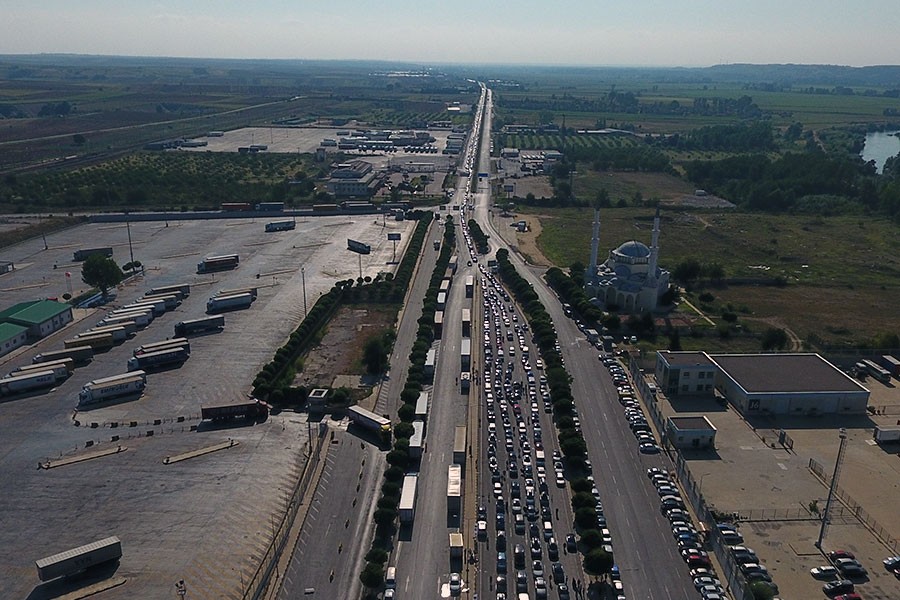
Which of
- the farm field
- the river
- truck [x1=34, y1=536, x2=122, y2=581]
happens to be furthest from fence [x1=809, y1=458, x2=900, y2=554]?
the river

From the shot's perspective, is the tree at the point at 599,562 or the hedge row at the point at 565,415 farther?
the hedge row at the point at 565,415

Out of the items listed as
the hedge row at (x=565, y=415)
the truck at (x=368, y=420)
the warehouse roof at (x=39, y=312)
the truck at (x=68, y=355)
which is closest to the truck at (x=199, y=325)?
the truck at (x=68, y=355)

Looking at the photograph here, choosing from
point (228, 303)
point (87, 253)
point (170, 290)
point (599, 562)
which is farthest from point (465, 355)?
point (87, 253)

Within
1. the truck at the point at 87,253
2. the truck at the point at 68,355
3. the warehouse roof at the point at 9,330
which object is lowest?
the truck at the point at 68,355

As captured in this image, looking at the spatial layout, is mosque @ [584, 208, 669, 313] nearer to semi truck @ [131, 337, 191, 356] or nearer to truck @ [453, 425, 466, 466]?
truck @ [453, 425, 466, 466]

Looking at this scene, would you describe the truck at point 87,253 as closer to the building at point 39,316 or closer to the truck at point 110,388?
the building at point 39,316

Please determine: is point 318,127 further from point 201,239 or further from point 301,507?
point 301,507
